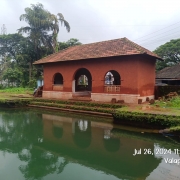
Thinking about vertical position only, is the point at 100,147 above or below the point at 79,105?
below

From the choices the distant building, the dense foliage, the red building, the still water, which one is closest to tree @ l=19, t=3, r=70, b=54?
the dense foliage

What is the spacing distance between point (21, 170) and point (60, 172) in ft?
3.37

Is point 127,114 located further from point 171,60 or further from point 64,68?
point 171,60

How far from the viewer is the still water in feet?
15.7

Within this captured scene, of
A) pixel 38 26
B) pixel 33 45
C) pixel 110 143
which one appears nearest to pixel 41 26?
pixel 38 26

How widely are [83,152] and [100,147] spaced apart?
2.51ft

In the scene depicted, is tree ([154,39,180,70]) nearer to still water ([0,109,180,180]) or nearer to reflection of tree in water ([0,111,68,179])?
still water ([0,109,180,180])

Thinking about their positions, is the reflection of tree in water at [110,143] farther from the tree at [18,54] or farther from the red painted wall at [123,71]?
the tree at [18,54]

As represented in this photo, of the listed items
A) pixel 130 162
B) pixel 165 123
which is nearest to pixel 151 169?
pixel 130 162

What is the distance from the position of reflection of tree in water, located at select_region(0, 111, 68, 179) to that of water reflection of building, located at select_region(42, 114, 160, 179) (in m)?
0.41

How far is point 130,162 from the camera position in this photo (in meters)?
5.45

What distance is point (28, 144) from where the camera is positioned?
7059 mm

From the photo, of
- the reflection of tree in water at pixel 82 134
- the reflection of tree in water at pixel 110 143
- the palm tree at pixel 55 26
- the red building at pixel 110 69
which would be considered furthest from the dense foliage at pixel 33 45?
the reflection of tree in water at pixel 110 143

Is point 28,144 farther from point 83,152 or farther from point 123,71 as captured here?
point 123,71
